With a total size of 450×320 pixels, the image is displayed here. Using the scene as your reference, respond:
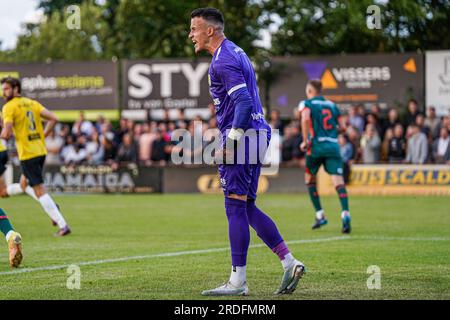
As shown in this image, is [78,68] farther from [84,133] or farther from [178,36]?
[178,36]

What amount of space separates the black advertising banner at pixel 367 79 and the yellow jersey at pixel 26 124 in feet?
46.8

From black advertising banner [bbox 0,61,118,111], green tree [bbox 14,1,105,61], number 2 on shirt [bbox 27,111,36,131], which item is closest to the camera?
number 2 on shirt [bbox 27,111,36,131]

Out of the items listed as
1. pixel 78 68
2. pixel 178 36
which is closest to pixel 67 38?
pixel 178 36

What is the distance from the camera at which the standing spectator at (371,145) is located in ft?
85.6

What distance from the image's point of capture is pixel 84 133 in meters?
29.7

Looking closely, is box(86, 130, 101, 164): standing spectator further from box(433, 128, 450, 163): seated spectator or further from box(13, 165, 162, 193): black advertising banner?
box(433, 128, 450, 163): seated spectator

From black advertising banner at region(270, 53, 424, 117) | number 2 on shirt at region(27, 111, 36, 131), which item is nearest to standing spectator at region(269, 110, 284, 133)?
black advertising banner at region(270, 53, 424, 117)

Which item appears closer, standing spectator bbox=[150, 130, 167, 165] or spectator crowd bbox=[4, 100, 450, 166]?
spectator crowd bbox=[4, 100, 450, 166]

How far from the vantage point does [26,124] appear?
15.0 metres

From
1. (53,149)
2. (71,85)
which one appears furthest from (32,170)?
(71,85)

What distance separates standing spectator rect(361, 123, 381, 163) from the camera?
2608 cm

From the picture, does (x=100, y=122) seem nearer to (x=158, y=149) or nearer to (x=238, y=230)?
(x=158, y=149)

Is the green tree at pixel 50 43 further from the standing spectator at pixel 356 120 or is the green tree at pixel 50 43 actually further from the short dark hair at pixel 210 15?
the short dark hair at pixel 210 15

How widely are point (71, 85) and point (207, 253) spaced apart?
19614 millimetres
